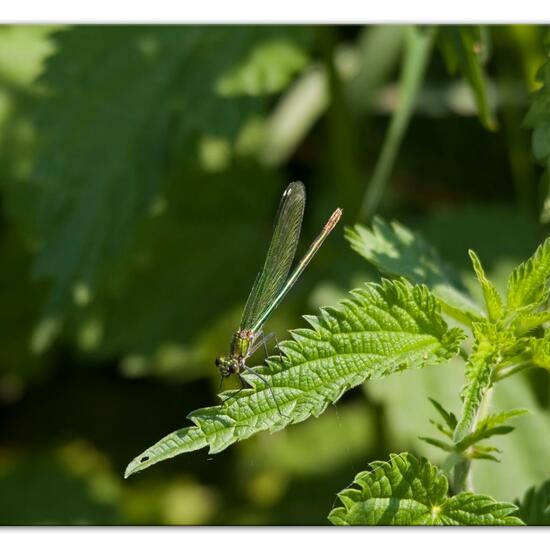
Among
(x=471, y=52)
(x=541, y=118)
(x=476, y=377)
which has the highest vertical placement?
(x=471, y=52)

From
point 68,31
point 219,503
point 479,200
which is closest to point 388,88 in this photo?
point 479,200

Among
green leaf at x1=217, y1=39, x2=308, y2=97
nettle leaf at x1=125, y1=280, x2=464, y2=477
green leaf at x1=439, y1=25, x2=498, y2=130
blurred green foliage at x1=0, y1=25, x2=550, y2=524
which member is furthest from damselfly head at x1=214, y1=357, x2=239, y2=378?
green leaf at x1=217, y1=39, x2=308, y2=97

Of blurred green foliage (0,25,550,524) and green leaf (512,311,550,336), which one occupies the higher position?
blurred green foliage (0,25,550,524)

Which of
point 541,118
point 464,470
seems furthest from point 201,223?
point 464,470

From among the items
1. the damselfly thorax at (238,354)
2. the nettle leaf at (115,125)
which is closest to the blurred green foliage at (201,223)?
the nettle leaf at (115,125)

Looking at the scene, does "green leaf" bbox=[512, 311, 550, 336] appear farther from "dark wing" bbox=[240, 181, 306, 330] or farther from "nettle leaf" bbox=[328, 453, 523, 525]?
"dark wing" bbox=[240, 181, 306, 330]

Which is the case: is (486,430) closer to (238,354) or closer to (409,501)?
(409,501)

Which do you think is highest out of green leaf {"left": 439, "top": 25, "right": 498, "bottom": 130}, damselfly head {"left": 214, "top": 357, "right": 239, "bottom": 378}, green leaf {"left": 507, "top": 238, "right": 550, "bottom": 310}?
green leaf {"left": 439, "top": 25, "right": 498, "bottom": 130}
